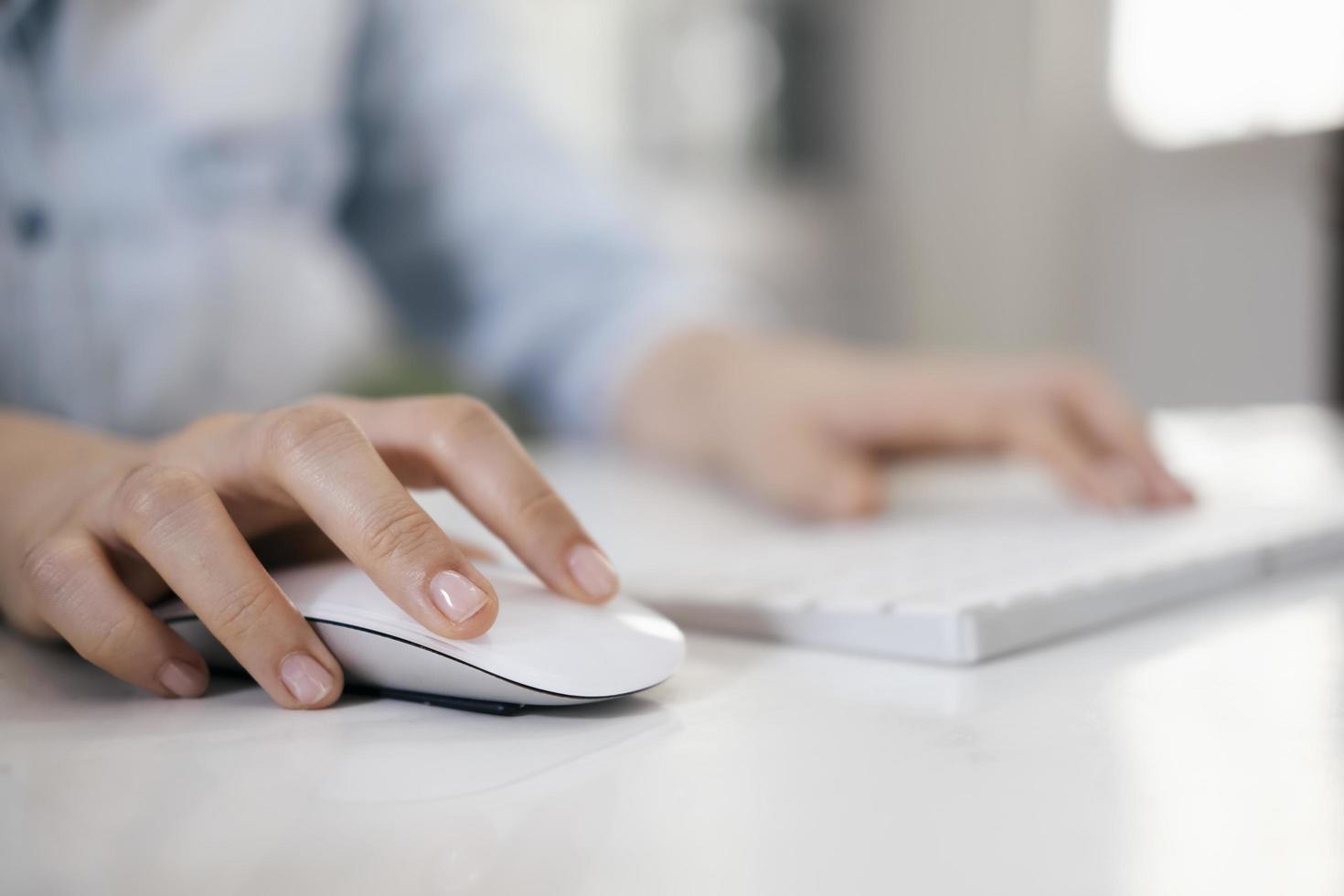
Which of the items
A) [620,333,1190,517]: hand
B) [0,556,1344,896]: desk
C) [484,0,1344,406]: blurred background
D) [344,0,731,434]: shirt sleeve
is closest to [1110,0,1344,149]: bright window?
[484,0,1344,406]: blurred background

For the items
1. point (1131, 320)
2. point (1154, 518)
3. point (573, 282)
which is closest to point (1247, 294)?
point (1131, 320)

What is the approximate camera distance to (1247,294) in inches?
94.7

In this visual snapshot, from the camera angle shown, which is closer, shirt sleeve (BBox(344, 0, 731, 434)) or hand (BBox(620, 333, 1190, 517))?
hand (BBox(620, 333, 1190, 517))

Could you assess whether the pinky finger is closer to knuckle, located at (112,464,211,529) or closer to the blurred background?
knuckle, located at (112,464,211,529)

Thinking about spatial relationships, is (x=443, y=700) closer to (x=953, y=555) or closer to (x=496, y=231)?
(x=953, y=555)

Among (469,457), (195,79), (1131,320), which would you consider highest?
(195,79)

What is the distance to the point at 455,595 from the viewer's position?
12.6 inches

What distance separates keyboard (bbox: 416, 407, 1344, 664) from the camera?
15.9 inches

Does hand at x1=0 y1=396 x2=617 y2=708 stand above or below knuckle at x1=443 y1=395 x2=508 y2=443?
below

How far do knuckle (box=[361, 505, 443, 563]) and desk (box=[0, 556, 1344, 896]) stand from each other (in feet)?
0.17

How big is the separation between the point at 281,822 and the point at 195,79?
0.67 m

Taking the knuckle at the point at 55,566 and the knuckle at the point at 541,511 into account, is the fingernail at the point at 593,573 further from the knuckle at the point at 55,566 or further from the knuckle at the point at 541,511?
the knuckle at the point at 55,566

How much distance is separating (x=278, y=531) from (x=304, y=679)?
76mm

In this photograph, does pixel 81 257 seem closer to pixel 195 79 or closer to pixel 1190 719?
pixel 195 79
